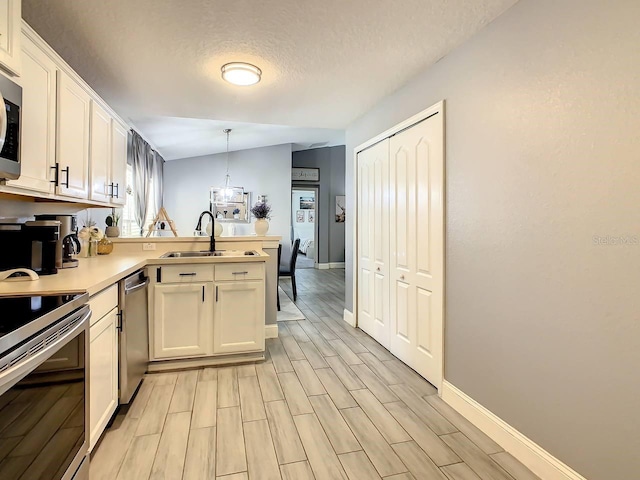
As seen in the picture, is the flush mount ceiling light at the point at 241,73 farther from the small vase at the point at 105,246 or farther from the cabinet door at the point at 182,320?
the small vase at the point at 105,246

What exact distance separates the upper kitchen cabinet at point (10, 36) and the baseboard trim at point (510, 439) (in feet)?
9.61

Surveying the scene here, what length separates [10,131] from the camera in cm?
149

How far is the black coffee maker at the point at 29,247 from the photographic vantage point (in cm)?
192

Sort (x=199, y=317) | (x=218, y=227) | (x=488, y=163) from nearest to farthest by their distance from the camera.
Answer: (x=488, y=163), (x=199, y=317), (x=218, y=227)

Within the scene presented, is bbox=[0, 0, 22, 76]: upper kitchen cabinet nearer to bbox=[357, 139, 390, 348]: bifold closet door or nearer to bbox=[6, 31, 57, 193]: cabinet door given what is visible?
bbox=[6, 31, 57, 193]: cabinet door

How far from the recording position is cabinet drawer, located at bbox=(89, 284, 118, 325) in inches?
66.6

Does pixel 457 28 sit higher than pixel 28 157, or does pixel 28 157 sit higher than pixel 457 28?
pixel 457 28

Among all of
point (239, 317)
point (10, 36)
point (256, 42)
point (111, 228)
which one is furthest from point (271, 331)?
point (10, 36)

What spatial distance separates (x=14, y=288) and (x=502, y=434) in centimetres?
255

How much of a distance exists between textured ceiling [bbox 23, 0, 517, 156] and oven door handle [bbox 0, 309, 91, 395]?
1.73 meters

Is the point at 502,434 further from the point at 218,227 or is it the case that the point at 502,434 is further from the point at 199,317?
the point at 218,227

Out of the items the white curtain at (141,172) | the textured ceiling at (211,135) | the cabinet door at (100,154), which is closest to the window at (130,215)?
the white curtain at (141,172)

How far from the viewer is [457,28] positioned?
6.70 ft

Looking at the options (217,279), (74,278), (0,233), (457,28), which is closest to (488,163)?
(457,28)
